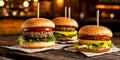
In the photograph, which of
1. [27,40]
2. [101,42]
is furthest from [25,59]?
[101,42]

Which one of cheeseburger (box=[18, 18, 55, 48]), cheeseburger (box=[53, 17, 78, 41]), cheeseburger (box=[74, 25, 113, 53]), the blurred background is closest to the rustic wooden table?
cheeseburger (box=[74, 25, 113, 53])

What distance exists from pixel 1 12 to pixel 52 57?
762 cm

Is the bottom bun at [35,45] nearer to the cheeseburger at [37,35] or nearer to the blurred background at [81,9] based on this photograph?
the cheeseburger at [37,35]

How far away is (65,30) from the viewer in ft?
11.8

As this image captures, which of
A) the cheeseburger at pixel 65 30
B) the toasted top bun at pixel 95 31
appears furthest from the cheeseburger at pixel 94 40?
the cheeseburger at pixel 65 30

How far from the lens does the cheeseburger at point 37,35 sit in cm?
295

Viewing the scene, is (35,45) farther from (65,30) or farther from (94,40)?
(65,30)

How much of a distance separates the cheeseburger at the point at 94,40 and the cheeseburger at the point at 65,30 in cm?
62

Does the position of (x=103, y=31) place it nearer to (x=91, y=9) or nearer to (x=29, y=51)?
(x=29, y=51)

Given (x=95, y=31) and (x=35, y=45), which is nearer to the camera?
(x=95, y=31)

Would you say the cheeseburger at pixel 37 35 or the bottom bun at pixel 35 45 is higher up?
the cheeseburger at pixel 37 35

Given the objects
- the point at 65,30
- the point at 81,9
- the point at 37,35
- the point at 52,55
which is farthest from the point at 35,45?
the point at 81,9

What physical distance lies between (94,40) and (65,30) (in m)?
0.86

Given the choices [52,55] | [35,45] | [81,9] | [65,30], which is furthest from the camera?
[81,9]
